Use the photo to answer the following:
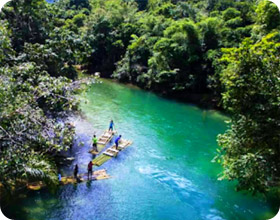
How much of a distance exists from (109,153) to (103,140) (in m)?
1.97

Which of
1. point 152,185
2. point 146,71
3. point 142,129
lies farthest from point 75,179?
point 146,71

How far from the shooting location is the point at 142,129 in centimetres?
2253

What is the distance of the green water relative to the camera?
483 inches

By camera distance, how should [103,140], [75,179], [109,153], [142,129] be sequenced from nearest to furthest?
[75,179] < [109,153] < [103,140] < [142,129]

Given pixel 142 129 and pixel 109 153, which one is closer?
pixel 109 153

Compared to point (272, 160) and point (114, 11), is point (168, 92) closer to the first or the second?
point (114, 11)

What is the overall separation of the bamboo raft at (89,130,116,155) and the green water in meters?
0.58

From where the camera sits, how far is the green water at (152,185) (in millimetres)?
12266

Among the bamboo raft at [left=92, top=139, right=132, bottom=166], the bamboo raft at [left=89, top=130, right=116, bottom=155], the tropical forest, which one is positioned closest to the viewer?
the tropical forest

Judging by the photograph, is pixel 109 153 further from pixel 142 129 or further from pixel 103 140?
pixel 142 129

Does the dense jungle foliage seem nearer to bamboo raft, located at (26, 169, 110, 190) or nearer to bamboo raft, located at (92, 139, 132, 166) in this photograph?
bamboo raft, located at (26, 169, 110, 190)

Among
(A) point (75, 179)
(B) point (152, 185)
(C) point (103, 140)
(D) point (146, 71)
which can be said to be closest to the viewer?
(A) point (75, 179)

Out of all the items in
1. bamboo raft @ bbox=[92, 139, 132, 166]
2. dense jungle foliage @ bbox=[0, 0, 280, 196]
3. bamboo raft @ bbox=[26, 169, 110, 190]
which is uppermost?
dense jungle foliage @ bbox=[0, 0, 280, 196]

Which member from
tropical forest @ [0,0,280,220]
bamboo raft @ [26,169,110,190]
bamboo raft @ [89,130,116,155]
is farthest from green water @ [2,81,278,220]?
bamboo raft @ [89,130,116,155]
